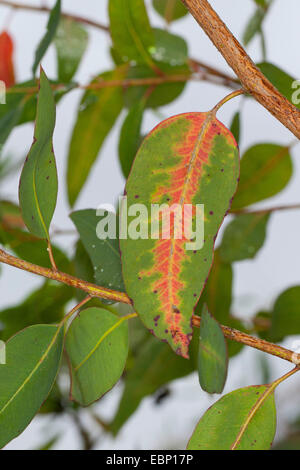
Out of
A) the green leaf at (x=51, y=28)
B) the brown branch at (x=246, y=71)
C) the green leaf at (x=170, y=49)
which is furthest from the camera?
the green leaf at (x=170, y=49)

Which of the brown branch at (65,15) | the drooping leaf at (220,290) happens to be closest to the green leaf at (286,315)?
the drooping leaf at (220,290)

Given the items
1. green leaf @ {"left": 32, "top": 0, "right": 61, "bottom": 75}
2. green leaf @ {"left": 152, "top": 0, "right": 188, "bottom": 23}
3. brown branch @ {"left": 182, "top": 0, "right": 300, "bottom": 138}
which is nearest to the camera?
brown branch @ {"left": 182, "top": 0, "right": 300, "bottom": 138}

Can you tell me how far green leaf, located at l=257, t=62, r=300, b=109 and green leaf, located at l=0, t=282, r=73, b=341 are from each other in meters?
0.26

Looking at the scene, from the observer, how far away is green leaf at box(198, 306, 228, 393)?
0.89ft

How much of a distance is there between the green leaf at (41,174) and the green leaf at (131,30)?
8.4 inches

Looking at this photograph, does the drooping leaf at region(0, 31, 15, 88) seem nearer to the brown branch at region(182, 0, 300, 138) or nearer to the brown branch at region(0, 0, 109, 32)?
the brown branch at region(0, 0, 109, 32)

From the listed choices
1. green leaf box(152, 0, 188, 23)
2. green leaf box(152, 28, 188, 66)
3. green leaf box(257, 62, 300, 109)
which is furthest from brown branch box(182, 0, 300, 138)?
green leaf box(152, 0, 188, 23)

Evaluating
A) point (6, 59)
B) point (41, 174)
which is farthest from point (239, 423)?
point (6, 59)

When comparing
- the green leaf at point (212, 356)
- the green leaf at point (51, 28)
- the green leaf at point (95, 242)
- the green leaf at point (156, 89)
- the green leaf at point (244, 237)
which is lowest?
the green leaf at point (244, 237)

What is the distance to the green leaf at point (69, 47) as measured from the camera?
550 mm

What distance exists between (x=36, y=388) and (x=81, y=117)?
331 millimetres

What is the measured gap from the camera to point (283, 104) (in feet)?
0.82

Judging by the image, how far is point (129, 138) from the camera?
1.54 feet

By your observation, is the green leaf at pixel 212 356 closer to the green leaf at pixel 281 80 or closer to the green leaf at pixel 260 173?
the green leaf at pixel 281 80
